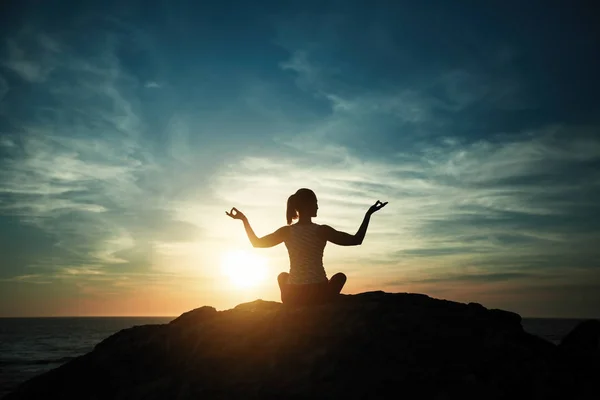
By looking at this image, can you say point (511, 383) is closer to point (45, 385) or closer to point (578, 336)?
point (578, 336)

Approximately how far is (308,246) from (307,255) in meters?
0.15

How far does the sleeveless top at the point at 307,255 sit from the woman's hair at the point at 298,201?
309 millimetres

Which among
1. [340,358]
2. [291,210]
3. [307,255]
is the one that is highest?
[291,210]

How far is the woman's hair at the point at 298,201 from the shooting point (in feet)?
26.8

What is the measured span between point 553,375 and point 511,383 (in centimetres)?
54

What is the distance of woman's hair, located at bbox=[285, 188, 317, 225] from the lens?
322 inches

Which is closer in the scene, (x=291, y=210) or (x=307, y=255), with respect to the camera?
(x=307, y=255)

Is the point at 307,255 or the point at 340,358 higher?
the point at 307,255

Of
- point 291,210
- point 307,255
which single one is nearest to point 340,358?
point 307,255

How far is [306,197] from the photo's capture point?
8.17 metres

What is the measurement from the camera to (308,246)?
7.98 metres

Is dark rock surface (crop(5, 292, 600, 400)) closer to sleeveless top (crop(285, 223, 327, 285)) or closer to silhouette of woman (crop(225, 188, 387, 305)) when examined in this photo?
silhouette of woman (crop(225, 188, 387, 305))

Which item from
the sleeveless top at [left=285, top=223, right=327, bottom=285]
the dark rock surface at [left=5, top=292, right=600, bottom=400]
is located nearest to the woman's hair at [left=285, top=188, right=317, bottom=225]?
the sleeveless top at [left=285, top=223, right=327, bottom=285]

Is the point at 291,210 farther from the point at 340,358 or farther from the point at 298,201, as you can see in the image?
the point at 340,358
